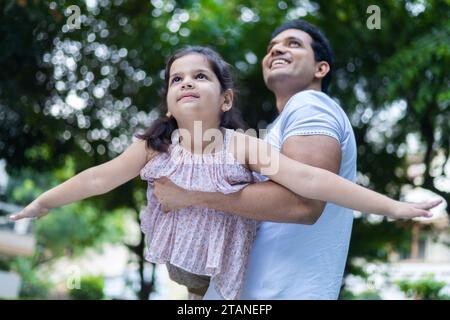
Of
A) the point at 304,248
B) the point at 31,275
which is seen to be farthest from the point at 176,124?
the point at 31,275

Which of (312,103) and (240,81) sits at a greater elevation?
(240,81)

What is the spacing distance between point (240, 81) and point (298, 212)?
436 cm

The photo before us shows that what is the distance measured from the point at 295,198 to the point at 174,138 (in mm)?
398

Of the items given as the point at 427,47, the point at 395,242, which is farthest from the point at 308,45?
the point at 395,242

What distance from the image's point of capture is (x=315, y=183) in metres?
1.54

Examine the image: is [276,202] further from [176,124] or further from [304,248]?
[176,124]

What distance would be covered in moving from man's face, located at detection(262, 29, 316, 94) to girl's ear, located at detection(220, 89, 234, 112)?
0.23 metres

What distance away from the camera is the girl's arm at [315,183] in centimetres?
148

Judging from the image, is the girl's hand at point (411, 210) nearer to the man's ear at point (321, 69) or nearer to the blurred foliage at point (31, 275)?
the man's ear at point (321, 69)

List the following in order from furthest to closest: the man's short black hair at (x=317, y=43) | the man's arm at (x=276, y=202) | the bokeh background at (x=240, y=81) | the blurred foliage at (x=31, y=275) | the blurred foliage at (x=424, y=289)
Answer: the blurred foliage at (x=31, y=275)
the bokeh background at (x=240, y=81)
the blurred foliage at (x=424, y=289)
the man's short black hair at (x=317, y=43)
the man's arm at (x=276, y=202)

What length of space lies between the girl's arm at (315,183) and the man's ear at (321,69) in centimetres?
54

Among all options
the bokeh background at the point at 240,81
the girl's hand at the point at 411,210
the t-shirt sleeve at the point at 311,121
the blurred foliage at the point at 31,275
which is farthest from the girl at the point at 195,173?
the blurred foliage at the point at 31,275

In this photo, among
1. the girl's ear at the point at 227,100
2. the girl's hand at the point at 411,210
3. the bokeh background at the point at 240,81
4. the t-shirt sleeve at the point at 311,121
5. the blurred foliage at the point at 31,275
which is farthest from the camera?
the blurred foliage at the point at 31,275

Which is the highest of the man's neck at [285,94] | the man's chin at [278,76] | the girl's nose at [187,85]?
the man's chin at [278,76]
